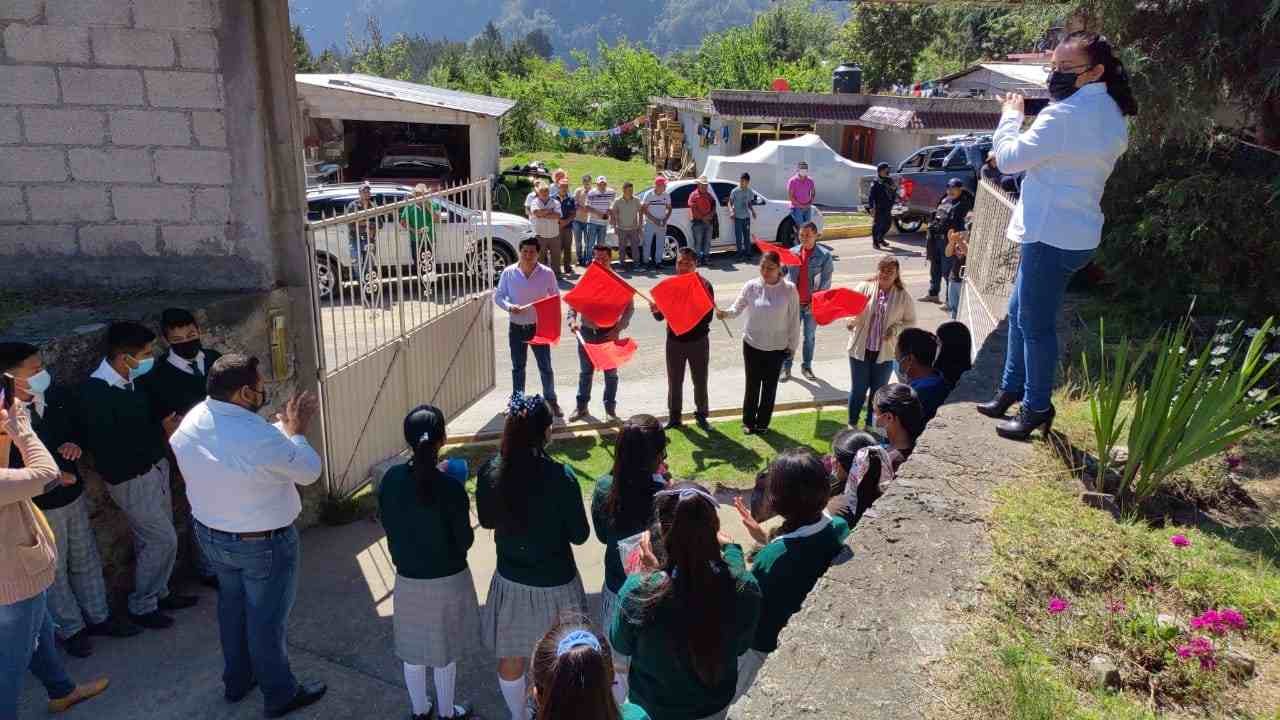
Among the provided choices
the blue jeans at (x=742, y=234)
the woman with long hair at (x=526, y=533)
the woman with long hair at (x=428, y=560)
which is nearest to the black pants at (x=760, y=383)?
the woman with long hair at (x=526, y=533)

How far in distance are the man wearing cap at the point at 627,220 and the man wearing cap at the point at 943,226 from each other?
548cm

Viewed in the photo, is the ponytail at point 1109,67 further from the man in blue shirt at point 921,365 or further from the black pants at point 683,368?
the black pants at point 683,368

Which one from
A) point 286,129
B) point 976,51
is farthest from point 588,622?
point 976,51

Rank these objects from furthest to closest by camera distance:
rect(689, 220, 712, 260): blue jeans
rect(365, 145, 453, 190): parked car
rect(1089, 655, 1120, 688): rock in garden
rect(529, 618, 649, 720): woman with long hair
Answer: rect(365, 145, 453, 190): parked car → rect(689, 220, 712, 260): blue jeans → rect(1089, 655, 1120, 688): rock in garden → rect(529, 618, 649, 720): woman with long hair

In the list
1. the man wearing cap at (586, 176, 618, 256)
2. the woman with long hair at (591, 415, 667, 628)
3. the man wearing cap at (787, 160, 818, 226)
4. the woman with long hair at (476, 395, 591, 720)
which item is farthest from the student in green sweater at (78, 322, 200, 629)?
the man wearing cap at (787, 160, 818, 226)

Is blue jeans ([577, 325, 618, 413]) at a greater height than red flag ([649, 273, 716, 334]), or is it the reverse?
red flag ([649, 273, 716, 334])

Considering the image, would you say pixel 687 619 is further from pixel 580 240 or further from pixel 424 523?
pixel 580 240

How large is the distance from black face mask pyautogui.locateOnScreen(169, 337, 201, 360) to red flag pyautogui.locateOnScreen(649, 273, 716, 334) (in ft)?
12.9

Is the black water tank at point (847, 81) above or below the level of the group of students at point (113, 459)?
above

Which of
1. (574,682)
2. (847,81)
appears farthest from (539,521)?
(847,81)

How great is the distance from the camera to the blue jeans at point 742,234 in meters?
18.0

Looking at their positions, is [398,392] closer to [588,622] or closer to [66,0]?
[66,0]

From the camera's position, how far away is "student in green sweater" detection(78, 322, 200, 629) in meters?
4.74

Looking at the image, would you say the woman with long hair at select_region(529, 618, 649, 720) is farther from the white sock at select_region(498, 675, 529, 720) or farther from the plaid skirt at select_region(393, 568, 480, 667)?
the white sock at select_region(498, 675, 529, 720)
